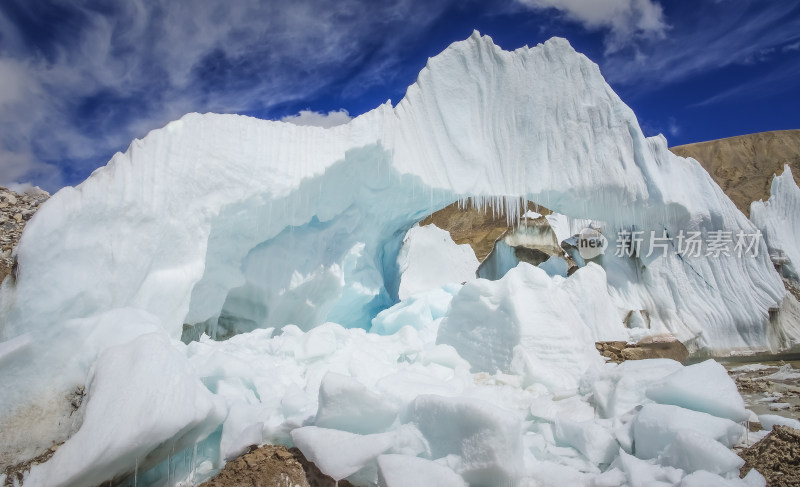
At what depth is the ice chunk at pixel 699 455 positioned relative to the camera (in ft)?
8.00

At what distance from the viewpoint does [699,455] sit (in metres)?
2.50

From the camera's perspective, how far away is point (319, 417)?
3160 mm

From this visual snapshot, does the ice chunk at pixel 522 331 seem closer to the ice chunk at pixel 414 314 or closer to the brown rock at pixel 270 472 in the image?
the ice chunk at pixel 414 314

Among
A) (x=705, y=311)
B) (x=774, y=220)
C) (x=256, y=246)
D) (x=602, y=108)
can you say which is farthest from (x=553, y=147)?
(x=774, y=220)

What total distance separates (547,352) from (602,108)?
4639 millimetres

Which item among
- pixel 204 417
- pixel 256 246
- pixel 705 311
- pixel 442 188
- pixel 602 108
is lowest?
pixel 705 311

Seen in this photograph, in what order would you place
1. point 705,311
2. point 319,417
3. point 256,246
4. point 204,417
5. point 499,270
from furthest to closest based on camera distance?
point 499,270
point 705,311
point 256,246
point 319,417
point 204,417

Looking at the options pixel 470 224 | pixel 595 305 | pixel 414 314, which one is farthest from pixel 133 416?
pixel 470 224

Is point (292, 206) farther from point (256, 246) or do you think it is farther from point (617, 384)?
point (617, 384)

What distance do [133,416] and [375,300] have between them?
21.3 ft

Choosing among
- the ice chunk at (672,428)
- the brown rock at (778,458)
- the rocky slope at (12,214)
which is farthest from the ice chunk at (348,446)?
the rocky slope at (12,214)

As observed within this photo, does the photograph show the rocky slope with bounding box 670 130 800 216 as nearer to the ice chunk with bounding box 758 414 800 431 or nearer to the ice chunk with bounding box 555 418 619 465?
the ice chunk with bounding box 758 414 800 431

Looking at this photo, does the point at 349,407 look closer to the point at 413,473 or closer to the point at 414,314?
the point at 413,473

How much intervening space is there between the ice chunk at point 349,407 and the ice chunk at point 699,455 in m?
1.57
